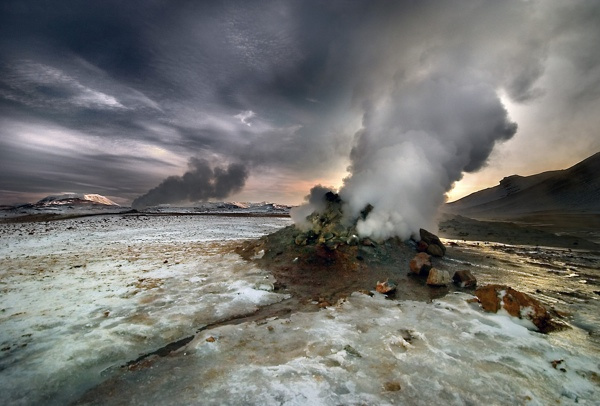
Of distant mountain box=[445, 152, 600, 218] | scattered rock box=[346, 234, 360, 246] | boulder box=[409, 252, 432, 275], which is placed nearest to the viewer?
boulder box=[409, 252, 432, 275]

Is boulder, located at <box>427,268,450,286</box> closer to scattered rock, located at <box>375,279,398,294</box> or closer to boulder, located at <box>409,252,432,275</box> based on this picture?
boulder, located at <box>409,252,432,275</box>

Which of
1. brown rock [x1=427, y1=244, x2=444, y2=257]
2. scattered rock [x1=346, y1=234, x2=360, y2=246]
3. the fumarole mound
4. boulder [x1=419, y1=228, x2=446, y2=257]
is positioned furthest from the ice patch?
boulder [x1=419, y1=228, x2=446, y2=257]

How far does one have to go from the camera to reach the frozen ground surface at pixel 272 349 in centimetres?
418

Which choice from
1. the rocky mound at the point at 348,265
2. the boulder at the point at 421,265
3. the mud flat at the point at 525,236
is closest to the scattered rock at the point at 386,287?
the rocky mound at the point at 348,265

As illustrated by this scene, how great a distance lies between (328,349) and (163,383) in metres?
3.19

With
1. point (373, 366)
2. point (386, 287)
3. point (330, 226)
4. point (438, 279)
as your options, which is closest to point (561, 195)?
point (438, 279)

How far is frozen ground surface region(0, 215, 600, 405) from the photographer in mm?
4180

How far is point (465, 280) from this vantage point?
1003 cm

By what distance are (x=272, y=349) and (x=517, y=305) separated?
6.85 meters

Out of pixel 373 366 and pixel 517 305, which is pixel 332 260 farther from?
pixel 373 366

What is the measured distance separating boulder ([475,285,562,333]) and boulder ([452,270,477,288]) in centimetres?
206

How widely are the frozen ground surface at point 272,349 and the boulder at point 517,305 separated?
33 cm

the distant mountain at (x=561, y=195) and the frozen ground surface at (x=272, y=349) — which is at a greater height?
the distant mountain at (x=561, y=195)

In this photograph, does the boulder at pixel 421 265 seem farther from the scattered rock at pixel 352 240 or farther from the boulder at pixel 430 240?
the boulder at pixel 430 240
